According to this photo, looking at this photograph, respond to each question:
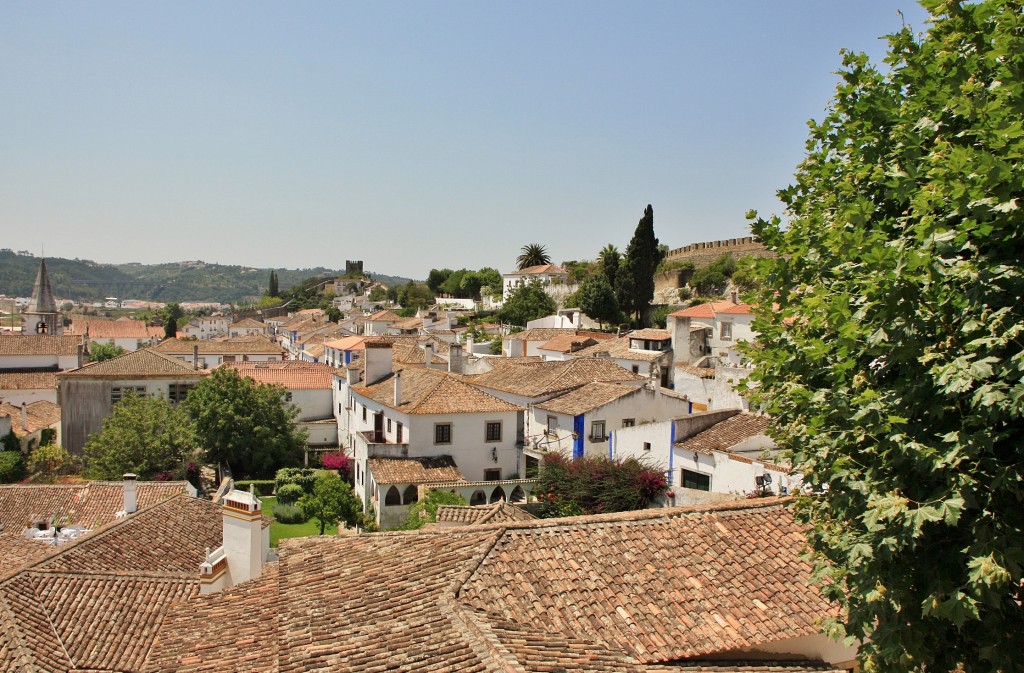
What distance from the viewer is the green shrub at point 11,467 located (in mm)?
30969

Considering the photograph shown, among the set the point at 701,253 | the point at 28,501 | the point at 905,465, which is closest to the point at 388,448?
the point at 28,501

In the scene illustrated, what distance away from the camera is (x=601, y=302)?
57688mm

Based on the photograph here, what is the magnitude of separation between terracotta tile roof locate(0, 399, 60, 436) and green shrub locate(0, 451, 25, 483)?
16.1 ft

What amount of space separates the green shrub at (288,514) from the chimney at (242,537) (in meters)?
14.5

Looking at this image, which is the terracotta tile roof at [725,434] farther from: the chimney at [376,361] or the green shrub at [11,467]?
the green shrub at [11,467]

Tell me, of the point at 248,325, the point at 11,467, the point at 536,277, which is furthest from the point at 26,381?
the point at 248,325

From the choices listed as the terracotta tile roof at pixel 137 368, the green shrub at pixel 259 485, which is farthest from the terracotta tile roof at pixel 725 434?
the terracotta tile roof at pixel 137 368

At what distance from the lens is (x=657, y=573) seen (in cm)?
936

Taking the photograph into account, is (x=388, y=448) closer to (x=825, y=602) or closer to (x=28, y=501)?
(x=28, y=501)

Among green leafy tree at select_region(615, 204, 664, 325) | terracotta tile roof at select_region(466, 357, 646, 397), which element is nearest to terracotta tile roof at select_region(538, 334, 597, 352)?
green leafy tree at select_region(615, 204, 664, 325)

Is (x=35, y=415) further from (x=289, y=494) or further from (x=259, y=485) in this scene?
(x=289, y=494)

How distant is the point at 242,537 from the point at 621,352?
105 feet

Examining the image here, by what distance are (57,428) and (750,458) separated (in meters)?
36.9

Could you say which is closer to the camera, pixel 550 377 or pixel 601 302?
pixel 550 377
